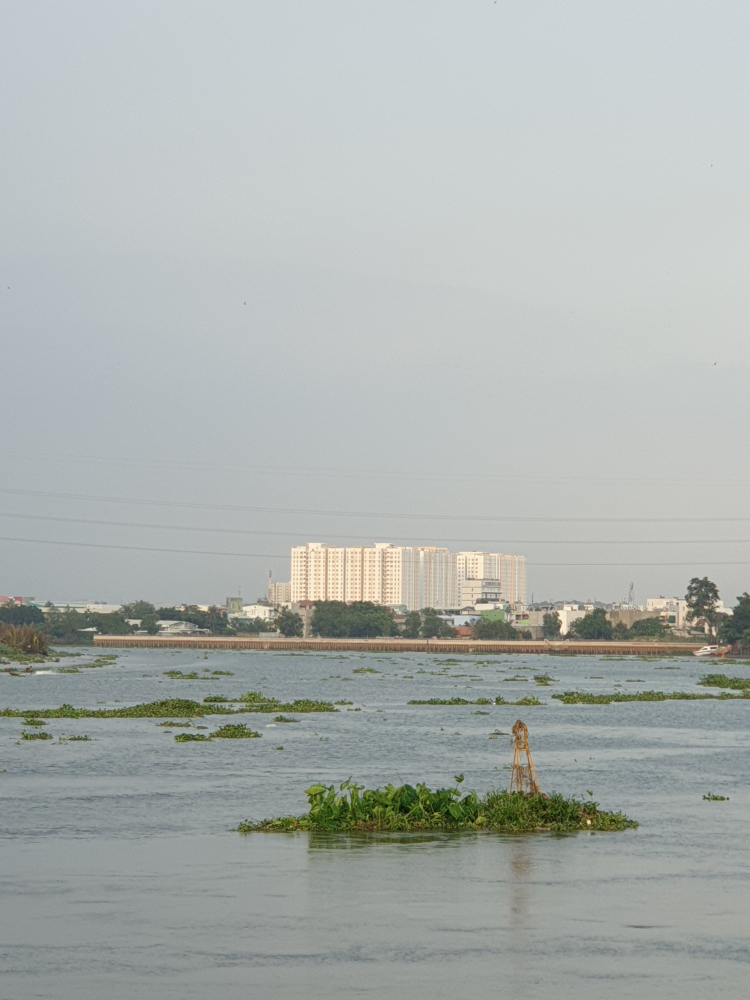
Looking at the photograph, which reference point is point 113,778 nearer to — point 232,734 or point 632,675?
point 232,734

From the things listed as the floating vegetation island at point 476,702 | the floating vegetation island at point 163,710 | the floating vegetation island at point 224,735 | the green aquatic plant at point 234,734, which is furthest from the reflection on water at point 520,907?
the floating vegetation island at point 476,702

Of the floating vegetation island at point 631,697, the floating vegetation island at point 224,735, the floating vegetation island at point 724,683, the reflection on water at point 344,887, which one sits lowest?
the floating vegetation island at point 724,683

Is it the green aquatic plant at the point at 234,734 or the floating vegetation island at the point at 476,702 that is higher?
the green aquatic plant at the point at 234,734

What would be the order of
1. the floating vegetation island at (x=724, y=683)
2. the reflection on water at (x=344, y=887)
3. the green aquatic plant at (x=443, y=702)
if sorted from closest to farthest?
the reflection on water at (x=344, y=887) < the green aquatic plant at (x=443, y=702) < the floating vegetation island at (x=724, y=683)

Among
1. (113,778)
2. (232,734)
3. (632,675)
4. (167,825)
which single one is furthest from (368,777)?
(632,675)

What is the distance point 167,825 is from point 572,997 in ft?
52.7

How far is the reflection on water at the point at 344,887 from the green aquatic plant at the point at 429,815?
73 centimetres

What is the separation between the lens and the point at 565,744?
5297 centimetres

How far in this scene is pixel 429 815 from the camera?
2816cm

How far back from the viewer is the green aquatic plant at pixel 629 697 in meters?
82.7

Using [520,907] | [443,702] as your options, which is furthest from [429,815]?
[443,702]

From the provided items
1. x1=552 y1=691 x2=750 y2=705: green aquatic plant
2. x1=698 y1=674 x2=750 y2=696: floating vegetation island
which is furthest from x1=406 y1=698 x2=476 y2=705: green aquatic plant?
x1=698 y1=674 x2=750 y2=696: floating vegetation island

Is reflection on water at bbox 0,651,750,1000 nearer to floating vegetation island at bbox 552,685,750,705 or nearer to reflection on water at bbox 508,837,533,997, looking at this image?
reflection on water at bbox 508,837,533,997

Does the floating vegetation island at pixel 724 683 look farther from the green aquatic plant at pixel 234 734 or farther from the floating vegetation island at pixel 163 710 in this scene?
the green aquatic plant at pixel 234 734
